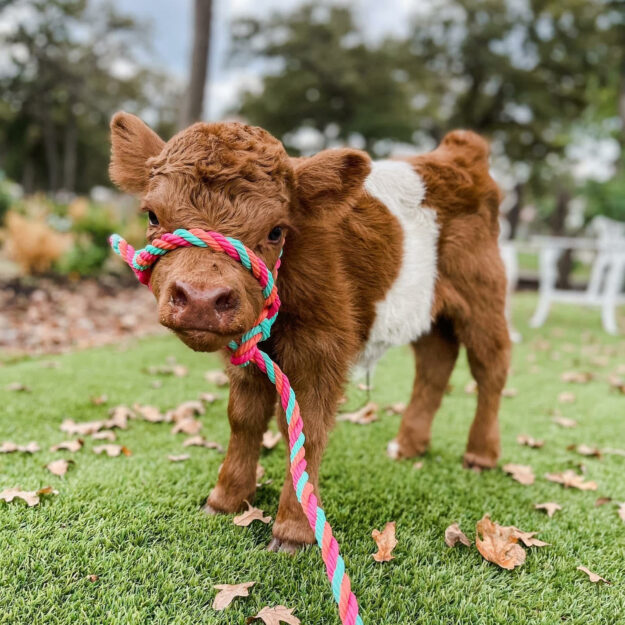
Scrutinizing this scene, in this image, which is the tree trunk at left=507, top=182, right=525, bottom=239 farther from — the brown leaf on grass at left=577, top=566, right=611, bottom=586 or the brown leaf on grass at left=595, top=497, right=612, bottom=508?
the brown leaf on grass at left=577, top=566, right=611, bottom=586

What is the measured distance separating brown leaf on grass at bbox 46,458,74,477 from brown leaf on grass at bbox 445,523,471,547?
6.54 ft

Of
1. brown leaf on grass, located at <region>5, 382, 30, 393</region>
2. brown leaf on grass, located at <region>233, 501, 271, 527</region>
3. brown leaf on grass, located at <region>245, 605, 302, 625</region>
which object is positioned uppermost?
brown leaf on grass, located at <region>245, 605, 302, 625</region>

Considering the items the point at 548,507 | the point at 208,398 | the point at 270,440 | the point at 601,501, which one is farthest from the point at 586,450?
the point at 208,398

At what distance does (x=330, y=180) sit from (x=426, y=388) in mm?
1897

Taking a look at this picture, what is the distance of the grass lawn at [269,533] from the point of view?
6.45 feet

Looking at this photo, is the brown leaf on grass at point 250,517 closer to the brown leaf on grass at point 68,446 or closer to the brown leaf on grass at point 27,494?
the brown leaf on grass at point 27,494

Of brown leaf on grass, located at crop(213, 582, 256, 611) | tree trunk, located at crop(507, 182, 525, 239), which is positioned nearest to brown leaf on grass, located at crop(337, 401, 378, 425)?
brown leaf on grass, located at crop(213, 582, 256, 611)

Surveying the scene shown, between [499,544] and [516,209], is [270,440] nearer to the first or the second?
[499,544]

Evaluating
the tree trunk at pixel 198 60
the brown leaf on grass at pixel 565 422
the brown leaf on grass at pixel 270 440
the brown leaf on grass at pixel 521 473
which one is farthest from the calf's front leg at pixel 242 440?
the tree trunk at pixel 198 60

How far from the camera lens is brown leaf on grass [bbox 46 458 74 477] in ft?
9.31

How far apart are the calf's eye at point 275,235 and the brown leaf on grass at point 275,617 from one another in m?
1.32

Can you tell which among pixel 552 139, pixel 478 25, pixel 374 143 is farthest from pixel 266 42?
pixel 552 139

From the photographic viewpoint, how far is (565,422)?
4457 mm

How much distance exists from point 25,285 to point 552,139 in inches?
992
